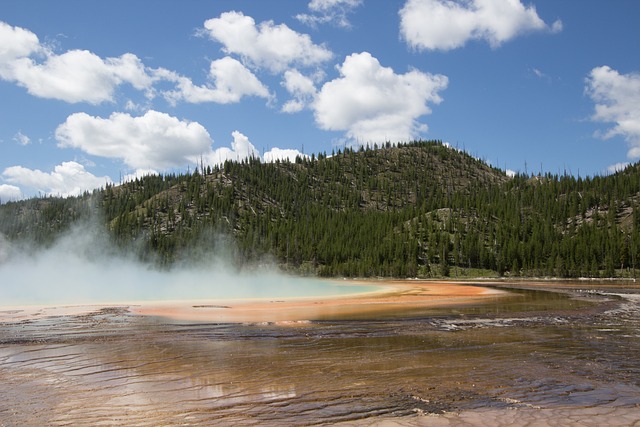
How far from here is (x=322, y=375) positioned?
14430mm

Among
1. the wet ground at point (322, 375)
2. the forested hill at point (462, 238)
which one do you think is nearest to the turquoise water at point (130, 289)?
the wet ground at point (322, 375)

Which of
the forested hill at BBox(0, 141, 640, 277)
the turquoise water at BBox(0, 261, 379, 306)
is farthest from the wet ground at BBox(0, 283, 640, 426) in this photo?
the forested hill at BBox(0, 141, 640, 277)

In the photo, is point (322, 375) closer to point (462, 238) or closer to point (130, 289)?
point (130, 289)

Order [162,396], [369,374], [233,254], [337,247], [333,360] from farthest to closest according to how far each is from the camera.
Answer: [233,254], [337,247], [333,360], [369,374], [162,396]

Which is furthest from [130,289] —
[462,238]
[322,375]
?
[462,238]

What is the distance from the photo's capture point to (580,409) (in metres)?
10.9

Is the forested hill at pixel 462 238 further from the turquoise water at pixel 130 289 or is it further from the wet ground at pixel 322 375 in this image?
the wet ground at pixel 322 375

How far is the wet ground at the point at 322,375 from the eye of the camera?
34.6 ft

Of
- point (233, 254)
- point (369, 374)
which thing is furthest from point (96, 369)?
point (233, 254)

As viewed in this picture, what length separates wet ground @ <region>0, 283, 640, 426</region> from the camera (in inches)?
415

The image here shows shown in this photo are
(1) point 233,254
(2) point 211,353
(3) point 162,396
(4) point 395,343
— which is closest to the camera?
(3) point 162,396

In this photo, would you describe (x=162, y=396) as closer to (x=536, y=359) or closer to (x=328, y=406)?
(x=328, y=406)

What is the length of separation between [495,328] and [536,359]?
8479 millimetres

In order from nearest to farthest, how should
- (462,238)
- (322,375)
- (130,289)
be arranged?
(322,375) → (130,289) → (462,238)
